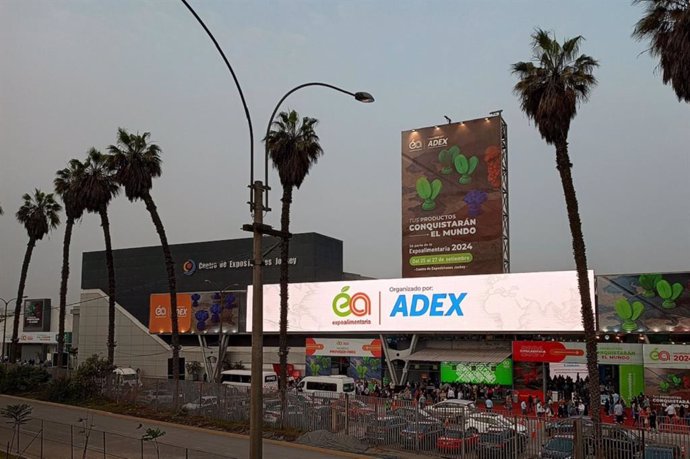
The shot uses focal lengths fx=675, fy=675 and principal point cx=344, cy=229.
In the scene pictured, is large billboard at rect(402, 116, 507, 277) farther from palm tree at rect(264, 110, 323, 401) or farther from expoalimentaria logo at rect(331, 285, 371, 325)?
palm tree at rect(264, 110, 323, 401)

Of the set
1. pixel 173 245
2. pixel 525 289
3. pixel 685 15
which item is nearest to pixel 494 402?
pixel 525 289

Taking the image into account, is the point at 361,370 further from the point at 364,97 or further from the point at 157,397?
the point at 364,97

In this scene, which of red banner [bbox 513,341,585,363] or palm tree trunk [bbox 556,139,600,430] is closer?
palm tree trunk [bbox 556,139,600,430]

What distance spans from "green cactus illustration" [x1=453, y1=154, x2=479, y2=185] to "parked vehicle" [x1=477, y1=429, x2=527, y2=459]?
23808 millimetres

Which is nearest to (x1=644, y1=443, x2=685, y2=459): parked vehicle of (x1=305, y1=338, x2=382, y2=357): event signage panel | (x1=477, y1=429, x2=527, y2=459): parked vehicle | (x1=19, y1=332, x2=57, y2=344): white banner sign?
(x1=477, y1=429, x2=527, y2=459): parked vehicle

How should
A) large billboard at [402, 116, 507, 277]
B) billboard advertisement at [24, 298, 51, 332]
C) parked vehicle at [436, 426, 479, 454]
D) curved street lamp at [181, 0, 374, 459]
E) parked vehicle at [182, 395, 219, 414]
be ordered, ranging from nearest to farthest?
curved street lamp at [181, 0, 374, 459]
parked vehicle at [436, 426, 479, 454]
parked vehicle at [182, 395, 219, 414]
large billboard at [402, 116, 507, 277]
billboard advertisement at [24, 298, 51, 332]

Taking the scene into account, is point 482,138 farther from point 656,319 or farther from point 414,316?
point 656,319

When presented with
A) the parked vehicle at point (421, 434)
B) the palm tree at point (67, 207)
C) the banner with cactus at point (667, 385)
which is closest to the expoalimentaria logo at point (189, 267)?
the palm tree at point (67, 207)

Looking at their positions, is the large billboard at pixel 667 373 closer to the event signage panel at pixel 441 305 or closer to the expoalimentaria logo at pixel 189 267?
the event signage panel at pixel 441 305

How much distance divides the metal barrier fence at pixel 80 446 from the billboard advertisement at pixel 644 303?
25.5m

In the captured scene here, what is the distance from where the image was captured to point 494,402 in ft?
134

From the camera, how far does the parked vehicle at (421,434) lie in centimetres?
2478

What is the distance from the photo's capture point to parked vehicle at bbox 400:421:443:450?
24.8 metres

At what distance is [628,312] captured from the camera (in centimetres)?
3819
